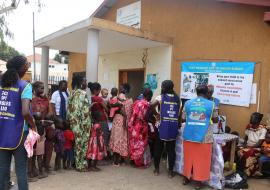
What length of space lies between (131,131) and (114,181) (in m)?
1.13

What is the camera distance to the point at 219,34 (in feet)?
21.6

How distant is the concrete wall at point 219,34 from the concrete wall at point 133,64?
1.08 feet

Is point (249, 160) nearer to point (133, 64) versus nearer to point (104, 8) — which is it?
point (133, 64)

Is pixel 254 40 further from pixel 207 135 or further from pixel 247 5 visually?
pixel 207 135

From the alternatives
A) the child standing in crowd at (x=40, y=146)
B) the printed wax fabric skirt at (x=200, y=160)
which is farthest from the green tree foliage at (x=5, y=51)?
the printed wax fabric skirt at (x=200, y=160)

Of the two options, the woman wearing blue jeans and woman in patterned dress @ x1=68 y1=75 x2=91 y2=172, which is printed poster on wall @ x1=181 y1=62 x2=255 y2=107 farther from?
the woman wearing blue jeans

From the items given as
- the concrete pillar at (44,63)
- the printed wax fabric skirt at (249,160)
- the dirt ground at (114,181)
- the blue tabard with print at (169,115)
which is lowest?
the dirt ground at (114,181)

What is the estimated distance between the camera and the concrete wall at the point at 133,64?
790 centimetres

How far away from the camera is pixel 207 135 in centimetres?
447

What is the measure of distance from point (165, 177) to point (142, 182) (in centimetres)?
53

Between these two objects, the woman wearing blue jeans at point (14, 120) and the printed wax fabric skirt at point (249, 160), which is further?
the printed wax fabric skirt at point (249, 160)

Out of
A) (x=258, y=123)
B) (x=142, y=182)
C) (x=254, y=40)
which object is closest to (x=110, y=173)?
(x=142, y=182)

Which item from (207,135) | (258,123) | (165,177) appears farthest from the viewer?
(258,123)

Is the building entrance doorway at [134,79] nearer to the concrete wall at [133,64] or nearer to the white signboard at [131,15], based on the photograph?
the concrete wall at [133,64]
